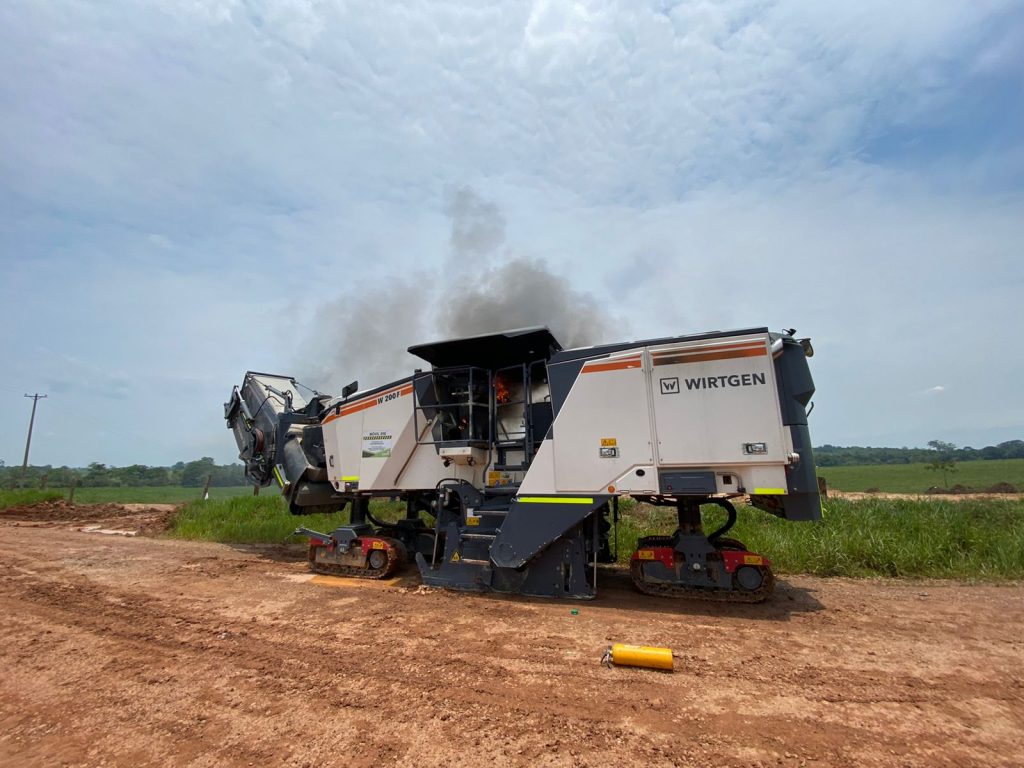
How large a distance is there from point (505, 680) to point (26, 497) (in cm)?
2635

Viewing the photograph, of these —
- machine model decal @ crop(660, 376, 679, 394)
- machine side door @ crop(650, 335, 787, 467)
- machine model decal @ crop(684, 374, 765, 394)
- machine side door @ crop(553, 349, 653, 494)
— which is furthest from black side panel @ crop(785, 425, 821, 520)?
machine side door @ crop(553, 349, 653, 494)

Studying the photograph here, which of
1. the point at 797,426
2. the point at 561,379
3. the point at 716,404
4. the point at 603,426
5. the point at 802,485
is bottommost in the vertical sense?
the point at 802,485

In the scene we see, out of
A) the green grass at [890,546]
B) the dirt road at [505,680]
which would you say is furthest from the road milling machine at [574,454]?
the green grass at [890,546]

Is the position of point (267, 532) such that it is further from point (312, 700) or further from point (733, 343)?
point (733, 343)

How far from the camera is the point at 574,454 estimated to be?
583cm

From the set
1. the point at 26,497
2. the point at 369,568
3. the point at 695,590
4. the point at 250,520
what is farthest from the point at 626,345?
the point at 26,497

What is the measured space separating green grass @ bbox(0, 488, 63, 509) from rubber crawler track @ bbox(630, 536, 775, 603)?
25.2 m

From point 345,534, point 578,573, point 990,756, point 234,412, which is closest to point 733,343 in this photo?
point 578,573

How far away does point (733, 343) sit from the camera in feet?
17.8

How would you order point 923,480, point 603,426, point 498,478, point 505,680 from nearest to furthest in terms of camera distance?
point 505,680
point 603,426
point 498,478
point 923,480

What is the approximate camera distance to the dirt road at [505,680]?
113 inches

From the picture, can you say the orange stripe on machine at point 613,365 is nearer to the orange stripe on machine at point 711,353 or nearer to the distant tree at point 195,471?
the orange stripe on machine at point 711,353

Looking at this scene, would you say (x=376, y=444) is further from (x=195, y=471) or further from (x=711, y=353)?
(x=195, y=471)

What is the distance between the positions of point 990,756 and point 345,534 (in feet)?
23.7
